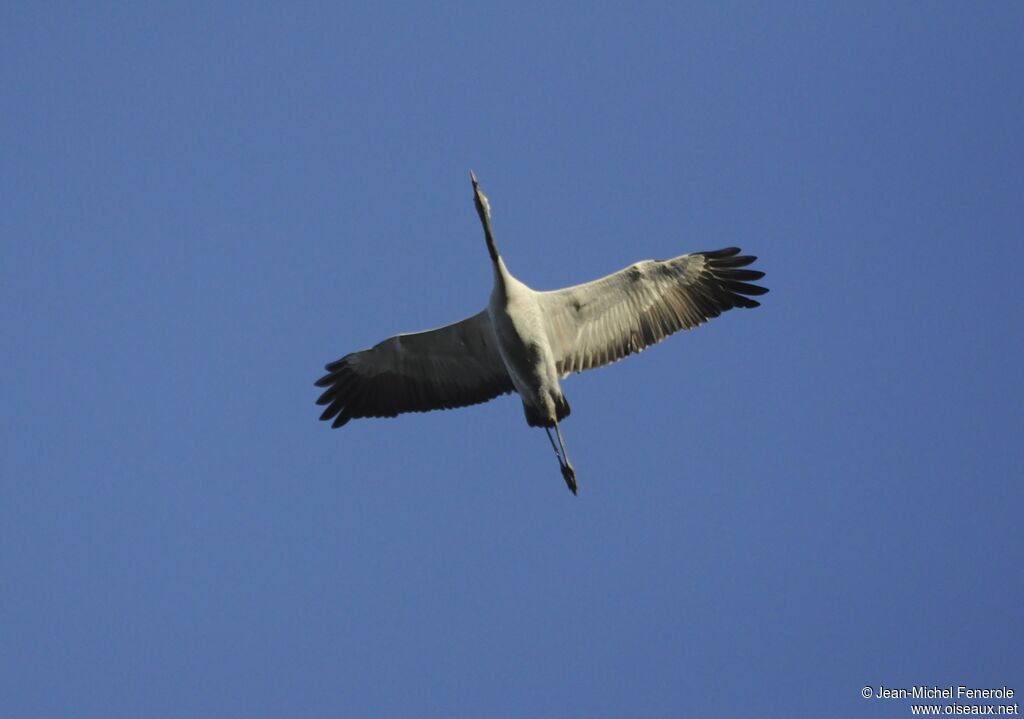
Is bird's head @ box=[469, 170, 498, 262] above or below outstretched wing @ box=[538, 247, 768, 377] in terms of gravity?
above

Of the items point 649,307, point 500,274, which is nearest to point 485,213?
point 500,274

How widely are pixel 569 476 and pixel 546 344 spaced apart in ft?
7.79

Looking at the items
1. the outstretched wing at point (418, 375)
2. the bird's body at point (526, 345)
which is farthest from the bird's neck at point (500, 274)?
the outstretched wing at point (418, 375)

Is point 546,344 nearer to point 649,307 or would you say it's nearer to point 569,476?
A: point 649,307

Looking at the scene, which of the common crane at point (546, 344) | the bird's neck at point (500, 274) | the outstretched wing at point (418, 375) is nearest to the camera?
the bird's neck at point (500, 274)

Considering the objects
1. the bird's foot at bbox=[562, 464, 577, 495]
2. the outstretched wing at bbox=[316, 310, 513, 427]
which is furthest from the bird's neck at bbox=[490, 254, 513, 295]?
the bird's foot at bbox=[562, 464, 577, 495]

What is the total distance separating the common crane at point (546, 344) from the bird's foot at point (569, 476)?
15 millimetres

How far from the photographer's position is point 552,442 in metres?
17.0

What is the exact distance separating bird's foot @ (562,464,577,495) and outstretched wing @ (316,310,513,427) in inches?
58.0

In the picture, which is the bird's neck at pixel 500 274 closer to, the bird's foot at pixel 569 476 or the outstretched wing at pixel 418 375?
the outstretched wing at pixel 418 375

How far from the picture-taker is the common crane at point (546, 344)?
16266mm

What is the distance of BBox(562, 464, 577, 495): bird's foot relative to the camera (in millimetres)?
17094

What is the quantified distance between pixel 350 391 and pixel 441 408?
1.47 metres

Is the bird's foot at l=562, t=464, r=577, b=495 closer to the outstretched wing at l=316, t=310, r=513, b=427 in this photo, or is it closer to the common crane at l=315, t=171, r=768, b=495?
the common crane at l=315, t=171, r=768, b=495
